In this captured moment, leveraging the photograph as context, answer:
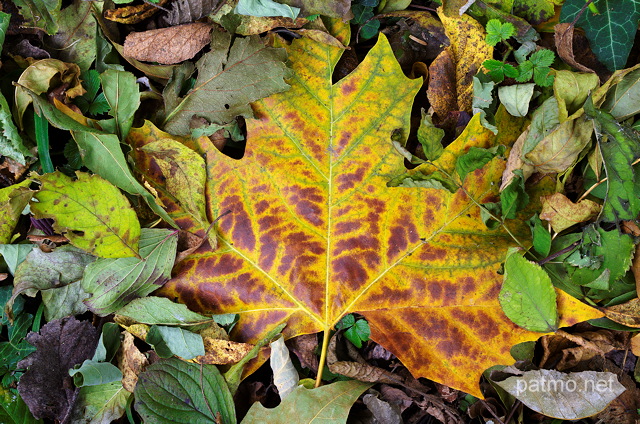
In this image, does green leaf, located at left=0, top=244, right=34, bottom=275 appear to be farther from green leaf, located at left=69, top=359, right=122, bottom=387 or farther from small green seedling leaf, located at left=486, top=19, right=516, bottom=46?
small green seedling leaf, located at left=486, top=19, right=516, bottom=46

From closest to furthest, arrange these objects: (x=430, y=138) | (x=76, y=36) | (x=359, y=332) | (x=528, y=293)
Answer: (x=528, y=293), (x=430, y=138), (x=359, y=332), (x=76, y=36)

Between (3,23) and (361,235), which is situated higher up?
(3,23)

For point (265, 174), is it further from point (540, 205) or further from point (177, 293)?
point (540, 205)

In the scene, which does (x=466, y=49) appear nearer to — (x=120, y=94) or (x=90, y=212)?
(x=120, y=94)

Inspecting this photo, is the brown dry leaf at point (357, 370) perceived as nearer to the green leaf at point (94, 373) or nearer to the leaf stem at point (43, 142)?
the green leaf at point (94, 373)

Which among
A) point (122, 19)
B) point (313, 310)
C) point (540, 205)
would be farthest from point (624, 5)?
point (122, 19)

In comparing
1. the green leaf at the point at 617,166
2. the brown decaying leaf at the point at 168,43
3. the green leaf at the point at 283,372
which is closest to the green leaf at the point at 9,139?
the brown decaying leaf at the point at 168,43

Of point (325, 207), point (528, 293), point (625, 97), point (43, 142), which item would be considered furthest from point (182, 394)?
point (625, 97)
